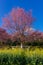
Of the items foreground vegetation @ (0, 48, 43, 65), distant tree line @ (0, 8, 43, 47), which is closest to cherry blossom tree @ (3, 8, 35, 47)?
distant tree line @ (0, 8, 43, 47)

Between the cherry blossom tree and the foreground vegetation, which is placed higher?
the cherry blossom tree

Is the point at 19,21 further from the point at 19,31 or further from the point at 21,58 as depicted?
the point at 21,58

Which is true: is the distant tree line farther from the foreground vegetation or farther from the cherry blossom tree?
the foreground vegetation

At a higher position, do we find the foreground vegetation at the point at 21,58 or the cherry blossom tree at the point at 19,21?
the cherry blossom tree at the point at 19,21

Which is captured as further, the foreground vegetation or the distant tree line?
the distant tree line

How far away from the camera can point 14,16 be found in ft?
82.6

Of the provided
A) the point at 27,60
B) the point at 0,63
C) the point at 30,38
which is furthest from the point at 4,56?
the point at 30,38

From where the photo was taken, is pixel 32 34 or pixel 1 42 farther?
pixel 1 42

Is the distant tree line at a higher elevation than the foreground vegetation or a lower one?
higher

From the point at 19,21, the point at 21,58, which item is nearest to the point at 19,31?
the point at 19,21

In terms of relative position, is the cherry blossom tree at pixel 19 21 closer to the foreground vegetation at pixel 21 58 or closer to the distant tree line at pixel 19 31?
the distant tree line at pixel 19 31

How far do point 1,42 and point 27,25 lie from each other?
14.0 feet

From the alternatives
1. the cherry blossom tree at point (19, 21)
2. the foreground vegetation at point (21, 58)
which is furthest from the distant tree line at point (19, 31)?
the foreground vegetation at point (21, 58)

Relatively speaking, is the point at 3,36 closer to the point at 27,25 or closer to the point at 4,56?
the point at 27,25
